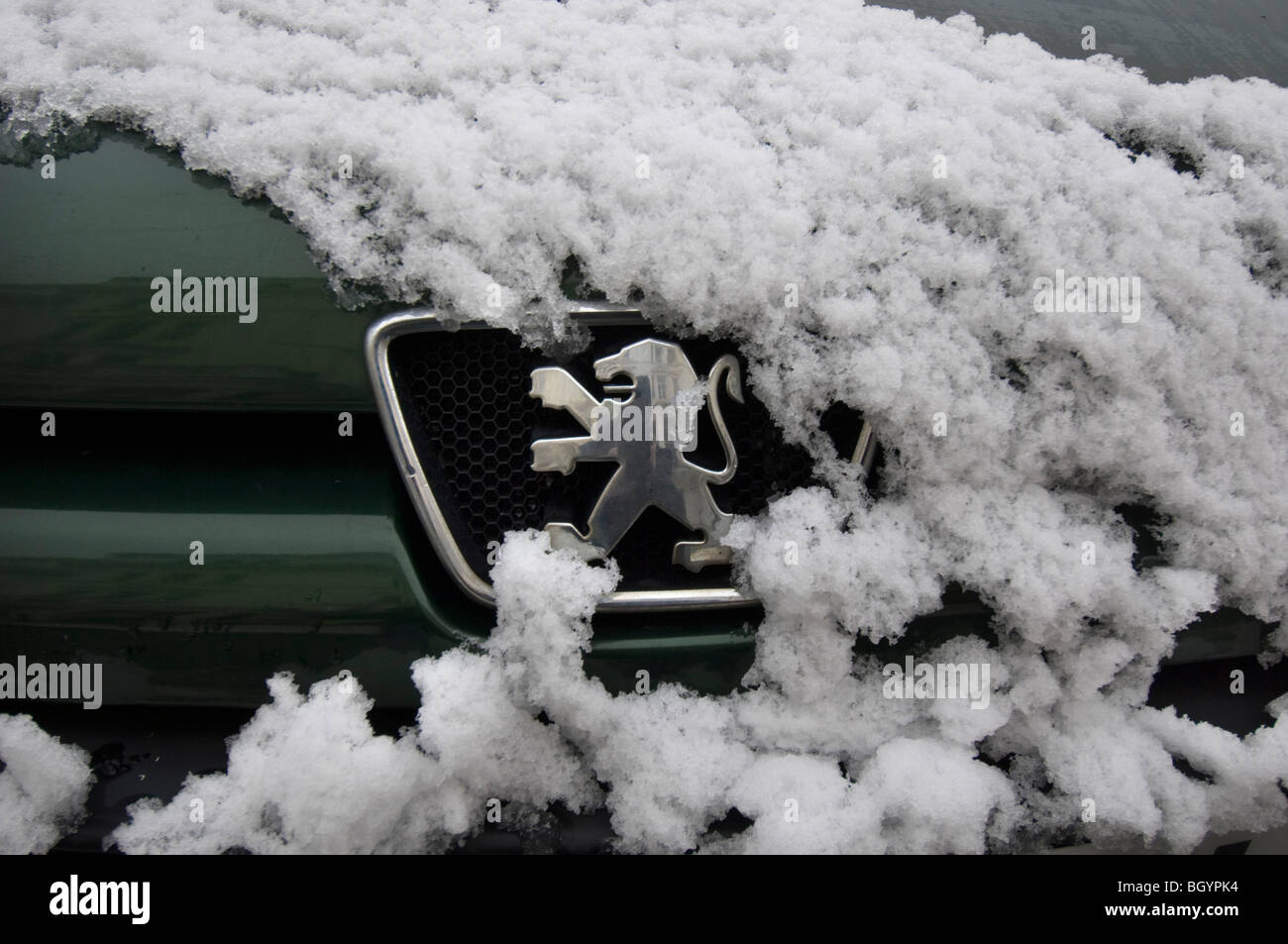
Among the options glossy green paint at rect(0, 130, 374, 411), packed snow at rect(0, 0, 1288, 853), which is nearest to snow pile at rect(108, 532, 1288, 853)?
packed snow at rect(0, 0, 1288, 853)

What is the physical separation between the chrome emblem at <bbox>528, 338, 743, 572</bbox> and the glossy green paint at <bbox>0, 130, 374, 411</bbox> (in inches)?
11.9

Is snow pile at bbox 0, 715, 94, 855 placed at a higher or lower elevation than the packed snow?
lower

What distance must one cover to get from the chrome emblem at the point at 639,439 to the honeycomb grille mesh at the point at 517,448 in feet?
0.10

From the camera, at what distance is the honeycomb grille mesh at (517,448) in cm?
114

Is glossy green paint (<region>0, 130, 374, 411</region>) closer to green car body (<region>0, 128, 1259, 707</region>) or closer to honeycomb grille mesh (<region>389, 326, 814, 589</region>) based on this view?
green car body (<region>0, 128, 1259, 707</region>)

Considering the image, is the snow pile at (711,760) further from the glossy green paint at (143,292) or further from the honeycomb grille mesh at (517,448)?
the glossy green paint at (143,292)

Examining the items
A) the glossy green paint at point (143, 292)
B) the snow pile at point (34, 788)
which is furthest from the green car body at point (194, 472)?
the snow pile at point (34, 788)

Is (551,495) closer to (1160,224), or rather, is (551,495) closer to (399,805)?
(399,805)

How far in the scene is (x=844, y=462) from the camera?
1186 mm

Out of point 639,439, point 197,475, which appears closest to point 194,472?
point 197,475

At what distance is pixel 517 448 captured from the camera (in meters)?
1.17

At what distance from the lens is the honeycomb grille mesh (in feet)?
3.74

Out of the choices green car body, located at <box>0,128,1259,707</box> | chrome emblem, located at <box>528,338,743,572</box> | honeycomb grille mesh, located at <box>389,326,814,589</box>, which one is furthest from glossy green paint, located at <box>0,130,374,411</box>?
chrome emblem, located at <box>528,338,743,572</box>
